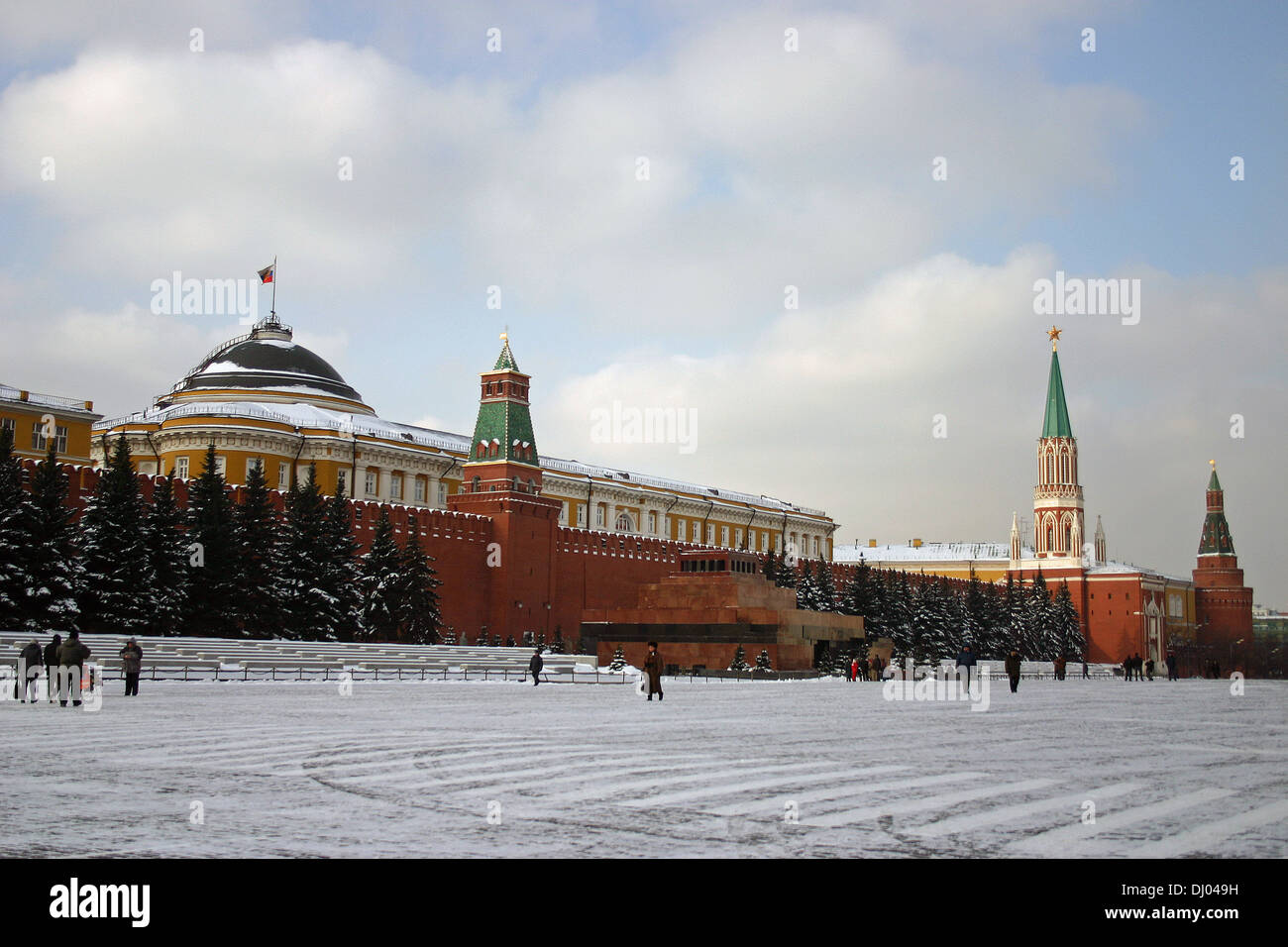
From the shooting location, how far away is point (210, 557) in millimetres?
33219

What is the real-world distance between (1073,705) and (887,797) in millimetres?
12679

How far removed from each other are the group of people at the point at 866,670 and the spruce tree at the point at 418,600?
1356cm

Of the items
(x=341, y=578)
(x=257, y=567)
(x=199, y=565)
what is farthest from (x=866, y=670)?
(x=199, y=565)

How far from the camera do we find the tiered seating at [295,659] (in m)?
25.7

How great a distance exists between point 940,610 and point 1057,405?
4574cm

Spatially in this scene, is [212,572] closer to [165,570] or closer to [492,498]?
[165,570]

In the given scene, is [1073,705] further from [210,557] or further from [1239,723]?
[210,557]

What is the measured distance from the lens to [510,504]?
159 feet

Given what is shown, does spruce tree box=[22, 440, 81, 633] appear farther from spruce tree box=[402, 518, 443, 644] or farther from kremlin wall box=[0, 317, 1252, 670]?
spruce tree box=[402, 518, 443, 644]

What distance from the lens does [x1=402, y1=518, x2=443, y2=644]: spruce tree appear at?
129 feet

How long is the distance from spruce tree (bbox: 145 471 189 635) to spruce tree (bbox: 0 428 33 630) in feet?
9.69

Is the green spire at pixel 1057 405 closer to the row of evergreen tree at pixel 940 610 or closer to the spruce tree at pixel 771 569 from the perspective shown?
the row of evergreen tree at pixel 940 610

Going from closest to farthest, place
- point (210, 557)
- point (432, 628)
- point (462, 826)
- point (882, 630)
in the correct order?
point (462, 826) < point (210, 557) < point (432, 628) < point (882, 630)
